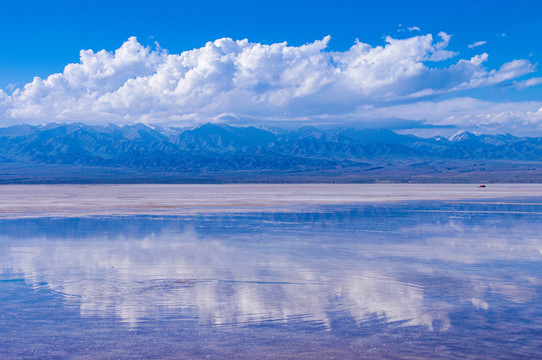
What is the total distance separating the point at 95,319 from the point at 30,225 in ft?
75.9

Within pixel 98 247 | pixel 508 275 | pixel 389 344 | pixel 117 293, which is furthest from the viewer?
pixel 98 247

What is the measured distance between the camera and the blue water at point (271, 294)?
34.0 feet

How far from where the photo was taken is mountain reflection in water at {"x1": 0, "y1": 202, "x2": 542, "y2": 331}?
1305 centimetres

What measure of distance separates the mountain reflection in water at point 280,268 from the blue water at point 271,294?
0.06 metres

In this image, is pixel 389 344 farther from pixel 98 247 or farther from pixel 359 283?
pixel 98 247

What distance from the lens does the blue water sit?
10.4m

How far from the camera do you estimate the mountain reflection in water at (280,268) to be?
13055mm

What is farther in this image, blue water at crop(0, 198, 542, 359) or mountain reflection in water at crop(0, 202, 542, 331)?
mountain reflection in water at crop(0, 202, 542, 331)

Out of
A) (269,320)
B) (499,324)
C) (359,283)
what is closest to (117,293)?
(269,320)

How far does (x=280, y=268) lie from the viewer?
1817 cm

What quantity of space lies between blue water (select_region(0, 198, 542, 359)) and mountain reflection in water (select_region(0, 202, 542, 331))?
0.20 feet

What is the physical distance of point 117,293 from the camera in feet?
48.0

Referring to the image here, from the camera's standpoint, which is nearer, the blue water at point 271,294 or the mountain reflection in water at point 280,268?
the blue water at point 271,294

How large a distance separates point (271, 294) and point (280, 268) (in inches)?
146
